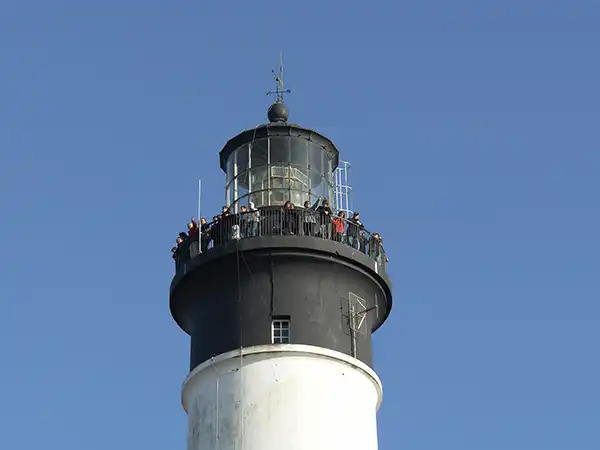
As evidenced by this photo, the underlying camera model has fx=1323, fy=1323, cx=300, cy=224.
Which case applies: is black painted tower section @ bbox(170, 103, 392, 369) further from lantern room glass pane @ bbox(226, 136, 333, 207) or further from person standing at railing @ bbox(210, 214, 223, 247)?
lantern room glass pane @ bbox(226, 136, 333, 207)

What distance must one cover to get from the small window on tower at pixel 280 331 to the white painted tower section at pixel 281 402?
51 cm

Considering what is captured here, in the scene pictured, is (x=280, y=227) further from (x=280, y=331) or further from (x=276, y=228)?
(x=280, y=331)

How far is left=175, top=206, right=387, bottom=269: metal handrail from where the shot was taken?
32219 mm

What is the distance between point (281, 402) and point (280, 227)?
14.8 feet

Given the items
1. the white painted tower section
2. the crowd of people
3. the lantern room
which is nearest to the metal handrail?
the crowd of people

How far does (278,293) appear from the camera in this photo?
3159 cm

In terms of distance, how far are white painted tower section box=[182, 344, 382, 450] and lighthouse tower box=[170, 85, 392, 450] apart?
0.02 metres

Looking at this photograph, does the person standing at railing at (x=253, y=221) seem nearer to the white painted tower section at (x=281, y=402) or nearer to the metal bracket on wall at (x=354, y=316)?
the metal bracket on wall at (x=354, y=316)

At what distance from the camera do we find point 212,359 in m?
31.1

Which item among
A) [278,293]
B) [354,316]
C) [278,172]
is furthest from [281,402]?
[278,172]

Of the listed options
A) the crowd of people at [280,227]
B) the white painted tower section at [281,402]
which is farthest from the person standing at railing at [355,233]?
the white painted tower section at [281,402]

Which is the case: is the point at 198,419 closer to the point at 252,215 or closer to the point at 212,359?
the point at 212,359

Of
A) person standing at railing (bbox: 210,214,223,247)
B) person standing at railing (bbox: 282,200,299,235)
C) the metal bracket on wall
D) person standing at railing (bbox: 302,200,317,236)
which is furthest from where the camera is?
person standing at railing (bbox: 210,214,223,247)

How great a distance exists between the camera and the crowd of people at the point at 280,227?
32250 millimetres
